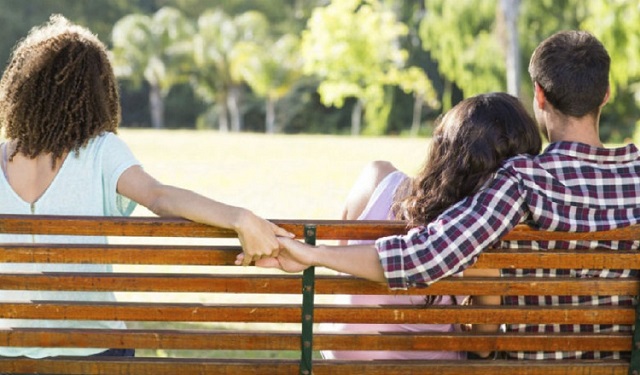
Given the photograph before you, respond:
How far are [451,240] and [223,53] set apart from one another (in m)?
51.6

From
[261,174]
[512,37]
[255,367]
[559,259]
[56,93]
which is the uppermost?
[512,37]

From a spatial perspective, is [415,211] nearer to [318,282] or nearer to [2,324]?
[318,282]

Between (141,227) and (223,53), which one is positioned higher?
(223,53)

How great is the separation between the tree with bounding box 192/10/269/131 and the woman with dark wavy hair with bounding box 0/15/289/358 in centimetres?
4927

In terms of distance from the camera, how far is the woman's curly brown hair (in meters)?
2.68

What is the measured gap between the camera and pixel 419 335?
2.56m

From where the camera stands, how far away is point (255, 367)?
255cm

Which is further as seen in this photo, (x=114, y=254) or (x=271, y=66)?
(x=271, y=66)

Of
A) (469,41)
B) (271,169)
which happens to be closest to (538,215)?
(271,169)

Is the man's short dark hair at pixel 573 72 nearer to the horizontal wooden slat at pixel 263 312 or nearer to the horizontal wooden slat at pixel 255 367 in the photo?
the horizontal wooden slat at pixel 263 312

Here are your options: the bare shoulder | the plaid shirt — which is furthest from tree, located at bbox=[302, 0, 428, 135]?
the plaid shirt

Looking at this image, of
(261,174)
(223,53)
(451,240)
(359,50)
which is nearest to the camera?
(451,240)

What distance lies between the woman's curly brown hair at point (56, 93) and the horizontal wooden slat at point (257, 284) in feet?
1.22

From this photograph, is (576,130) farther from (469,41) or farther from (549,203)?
(469,41)
